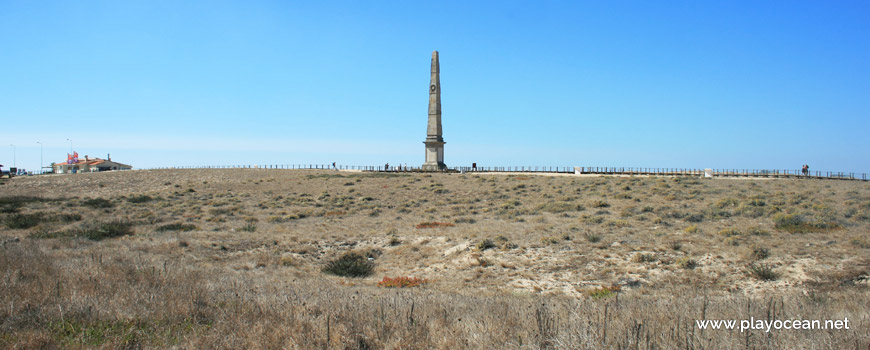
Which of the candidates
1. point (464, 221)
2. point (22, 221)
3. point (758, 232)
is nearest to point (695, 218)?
point (758, 232)

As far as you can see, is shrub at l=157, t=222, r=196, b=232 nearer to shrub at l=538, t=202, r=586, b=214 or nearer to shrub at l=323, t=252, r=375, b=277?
shrub at l=323, t=252, r=375, b=277

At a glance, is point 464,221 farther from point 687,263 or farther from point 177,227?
point 177,227

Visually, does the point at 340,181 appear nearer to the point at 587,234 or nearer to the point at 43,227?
the point at 43,227

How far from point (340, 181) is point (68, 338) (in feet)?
150

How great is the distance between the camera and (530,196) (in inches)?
1410

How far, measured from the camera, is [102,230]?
20.2 meters

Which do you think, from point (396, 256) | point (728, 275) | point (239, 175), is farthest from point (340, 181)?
point (728, 275)

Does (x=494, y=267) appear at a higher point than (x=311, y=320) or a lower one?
lower

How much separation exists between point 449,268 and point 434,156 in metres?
41.6

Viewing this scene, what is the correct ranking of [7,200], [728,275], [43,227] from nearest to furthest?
[728,275] < [43,227] < [7,200]

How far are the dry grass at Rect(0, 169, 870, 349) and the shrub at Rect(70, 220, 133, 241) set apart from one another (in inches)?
19.3

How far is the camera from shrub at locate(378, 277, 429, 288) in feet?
44.4

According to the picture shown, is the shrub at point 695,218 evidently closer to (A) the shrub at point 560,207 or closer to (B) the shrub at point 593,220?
(B) the shrub at point 593,220

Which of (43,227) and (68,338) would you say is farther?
(43,227)
